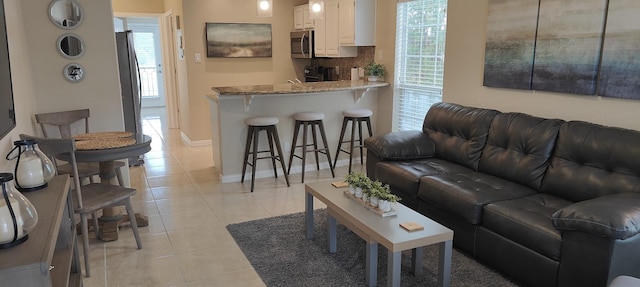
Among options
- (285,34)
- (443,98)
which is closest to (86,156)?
(443,98)

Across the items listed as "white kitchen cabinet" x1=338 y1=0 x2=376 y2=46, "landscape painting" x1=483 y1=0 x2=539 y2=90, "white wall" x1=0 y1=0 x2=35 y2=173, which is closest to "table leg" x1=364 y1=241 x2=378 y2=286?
"landscape painting" x1=483 y1=0 x2=539 y2=90

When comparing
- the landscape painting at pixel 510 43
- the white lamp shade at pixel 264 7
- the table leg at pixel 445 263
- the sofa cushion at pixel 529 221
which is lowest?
the table leg at pixel 445 263

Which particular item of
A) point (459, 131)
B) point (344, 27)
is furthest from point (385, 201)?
point (344, 27)

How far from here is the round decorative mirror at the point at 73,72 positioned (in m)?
3.79

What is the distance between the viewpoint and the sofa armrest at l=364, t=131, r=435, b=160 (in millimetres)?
3756

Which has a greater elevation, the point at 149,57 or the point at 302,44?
the point at 302,44

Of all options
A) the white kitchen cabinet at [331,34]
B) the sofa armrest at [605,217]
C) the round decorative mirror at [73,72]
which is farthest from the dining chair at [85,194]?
the white kitchen cabinet at [331,34]

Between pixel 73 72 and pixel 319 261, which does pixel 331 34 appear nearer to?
pixel 73 72

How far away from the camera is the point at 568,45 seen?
312cm

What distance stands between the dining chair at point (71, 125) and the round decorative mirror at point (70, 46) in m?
0.49

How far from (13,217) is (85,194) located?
1.62 metres

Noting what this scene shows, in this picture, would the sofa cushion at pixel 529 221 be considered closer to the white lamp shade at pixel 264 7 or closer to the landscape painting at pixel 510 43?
the landscape painting at pixel 510 43

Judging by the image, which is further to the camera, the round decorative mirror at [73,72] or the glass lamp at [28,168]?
the round decorative mirror at [73,72]

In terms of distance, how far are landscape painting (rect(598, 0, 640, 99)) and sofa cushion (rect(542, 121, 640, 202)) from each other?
283 millimetres
